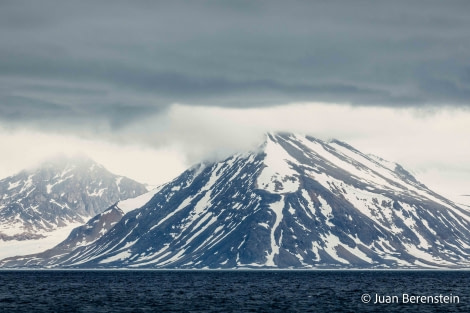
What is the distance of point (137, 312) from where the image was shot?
193375 millimetres

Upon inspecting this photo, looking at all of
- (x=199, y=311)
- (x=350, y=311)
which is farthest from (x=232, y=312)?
(x=350, y=311)

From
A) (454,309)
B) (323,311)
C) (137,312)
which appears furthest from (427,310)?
(137,312)

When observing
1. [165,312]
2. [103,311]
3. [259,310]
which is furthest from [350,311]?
[103,311]

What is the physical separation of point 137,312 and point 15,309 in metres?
26.0

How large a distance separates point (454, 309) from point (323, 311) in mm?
26429

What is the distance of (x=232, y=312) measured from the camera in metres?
194

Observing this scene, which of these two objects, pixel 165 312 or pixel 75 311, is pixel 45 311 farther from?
pixel 165 312

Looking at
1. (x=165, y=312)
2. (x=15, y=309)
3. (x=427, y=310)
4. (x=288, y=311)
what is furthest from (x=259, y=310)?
(x=15, y=309)

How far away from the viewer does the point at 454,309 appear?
19875cm

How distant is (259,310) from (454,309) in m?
39.0

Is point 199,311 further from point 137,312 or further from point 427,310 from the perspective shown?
point 427,310

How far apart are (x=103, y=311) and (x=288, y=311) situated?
36.4m

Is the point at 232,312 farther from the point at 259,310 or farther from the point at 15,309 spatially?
the point at 15,309

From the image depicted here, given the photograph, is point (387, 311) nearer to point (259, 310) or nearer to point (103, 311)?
point (259, 310)
